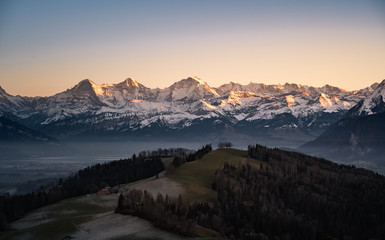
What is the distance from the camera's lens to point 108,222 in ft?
561

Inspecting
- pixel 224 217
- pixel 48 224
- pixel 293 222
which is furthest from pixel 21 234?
pixel 293 222

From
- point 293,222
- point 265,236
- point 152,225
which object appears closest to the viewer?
point 152,225

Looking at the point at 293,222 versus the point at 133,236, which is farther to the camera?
the point at 293,222

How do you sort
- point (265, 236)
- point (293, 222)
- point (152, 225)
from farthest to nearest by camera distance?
point (293, 222) < point (265, 236) < point (152, 225)

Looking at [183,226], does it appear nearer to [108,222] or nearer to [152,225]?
[152,225]

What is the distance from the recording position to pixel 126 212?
587ft

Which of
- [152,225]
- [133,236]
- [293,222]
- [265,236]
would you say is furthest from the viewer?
[293,222]

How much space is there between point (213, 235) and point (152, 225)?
1899cm

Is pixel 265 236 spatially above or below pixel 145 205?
below

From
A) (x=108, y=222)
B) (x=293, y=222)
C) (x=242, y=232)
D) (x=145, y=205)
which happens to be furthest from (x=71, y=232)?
(x=293, y=222)

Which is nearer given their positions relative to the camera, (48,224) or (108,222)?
(108,222)

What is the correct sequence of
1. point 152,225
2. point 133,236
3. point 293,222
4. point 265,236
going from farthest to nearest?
point 293,222, point 265,236, point 152,225, point 133,236

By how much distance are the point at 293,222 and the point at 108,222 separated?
223 feet

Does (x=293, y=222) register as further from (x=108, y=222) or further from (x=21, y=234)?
(x=21, y=234)
